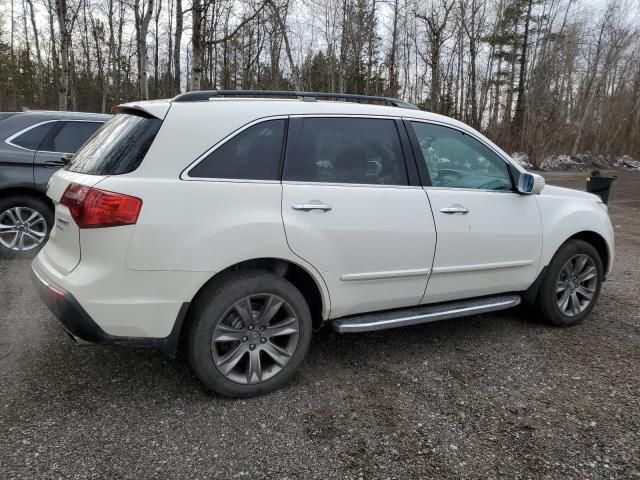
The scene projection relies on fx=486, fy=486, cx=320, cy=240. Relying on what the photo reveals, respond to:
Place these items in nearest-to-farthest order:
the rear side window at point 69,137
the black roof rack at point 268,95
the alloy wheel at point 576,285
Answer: the black roof rack at point 268,95 < the alloy wheel at point 576,285 < the rear side window at point 69,137

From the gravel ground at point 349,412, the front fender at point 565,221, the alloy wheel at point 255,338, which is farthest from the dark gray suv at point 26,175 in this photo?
the front fender at point 565,221

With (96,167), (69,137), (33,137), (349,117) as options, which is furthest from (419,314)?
(33,137)

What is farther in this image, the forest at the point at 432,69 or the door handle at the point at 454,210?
the forest at the point at 432,69

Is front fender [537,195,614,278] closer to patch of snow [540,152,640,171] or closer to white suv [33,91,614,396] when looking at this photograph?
white suv [33,91,614,396]

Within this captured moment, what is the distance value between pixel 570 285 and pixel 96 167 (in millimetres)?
3910

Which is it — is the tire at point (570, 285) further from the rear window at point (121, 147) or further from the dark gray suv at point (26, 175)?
the dark gray suv at point (26, 175)

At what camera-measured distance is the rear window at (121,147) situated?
2703 mm

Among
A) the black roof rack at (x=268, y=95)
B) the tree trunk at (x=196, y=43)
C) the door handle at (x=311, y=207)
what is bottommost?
the door handle at (x=311, y=207)

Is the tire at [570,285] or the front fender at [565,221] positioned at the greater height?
the front fender at [565,221]

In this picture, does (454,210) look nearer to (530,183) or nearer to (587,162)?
(530,183)

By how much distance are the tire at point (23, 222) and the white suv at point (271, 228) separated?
3.26 metres

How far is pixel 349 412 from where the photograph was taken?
288 cm

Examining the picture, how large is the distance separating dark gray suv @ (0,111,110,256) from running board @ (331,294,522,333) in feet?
14.4

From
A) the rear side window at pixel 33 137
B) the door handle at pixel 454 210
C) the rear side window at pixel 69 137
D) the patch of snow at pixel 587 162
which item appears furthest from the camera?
the patch of snow at pixel 587 162
